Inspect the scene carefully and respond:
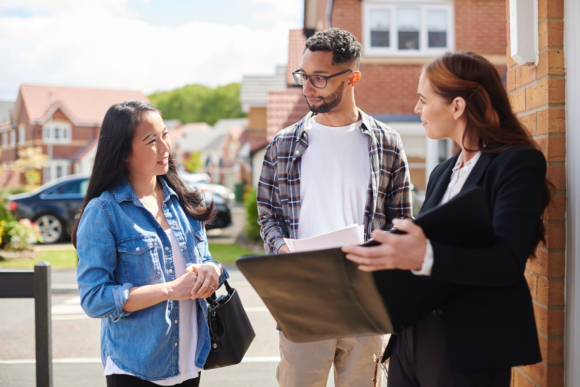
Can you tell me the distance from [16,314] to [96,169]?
354 cm

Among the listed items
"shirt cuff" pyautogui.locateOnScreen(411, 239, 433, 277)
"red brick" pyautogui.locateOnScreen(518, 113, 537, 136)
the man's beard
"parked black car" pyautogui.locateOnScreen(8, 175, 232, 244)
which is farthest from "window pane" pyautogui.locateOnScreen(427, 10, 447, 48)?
"shirt cuff" pyautogui.locateOnScreen(411, 239, 433, 277)

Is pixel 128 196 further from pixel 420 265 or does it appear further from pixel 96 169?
pixel 420 265

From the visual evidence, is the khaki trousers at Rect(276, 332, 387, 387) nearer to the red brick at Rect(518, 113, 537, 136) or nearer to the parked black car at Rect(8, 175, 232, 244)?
the red brick at Rect(518, 113, 537, 136)

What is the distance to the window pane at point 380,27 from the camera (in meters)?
13.9

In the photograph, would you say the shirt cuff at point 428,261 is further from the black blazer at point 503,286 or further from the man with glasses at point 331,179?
the man with glasses at point 331,179

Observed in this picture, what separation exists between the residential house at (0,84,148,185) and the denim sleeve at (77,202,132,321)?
45525mm

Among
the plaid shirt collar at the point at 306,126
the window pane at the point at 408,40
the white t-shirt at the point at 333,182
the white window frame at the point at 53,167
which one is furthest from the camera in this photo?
the white window frame at the point at 53,167

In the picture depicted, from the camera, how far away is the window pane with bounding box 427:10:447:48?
46.3 ft

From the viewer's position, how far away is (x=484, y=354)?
166 cm

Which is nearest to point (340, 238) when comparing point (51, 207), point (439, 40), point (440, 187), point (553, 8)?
point (440, 187)

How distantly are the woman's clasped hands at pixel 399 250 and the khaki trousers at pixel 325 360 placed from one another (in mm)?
1421

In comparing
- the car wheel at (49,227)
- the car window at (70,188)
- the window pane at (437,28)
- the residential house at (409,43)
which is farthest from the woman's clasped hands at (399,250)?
the car wheel at (49,227)

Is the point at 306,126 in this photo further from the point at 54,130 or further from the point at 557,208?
the point at 54,130

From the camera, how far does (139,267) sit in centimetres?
233
